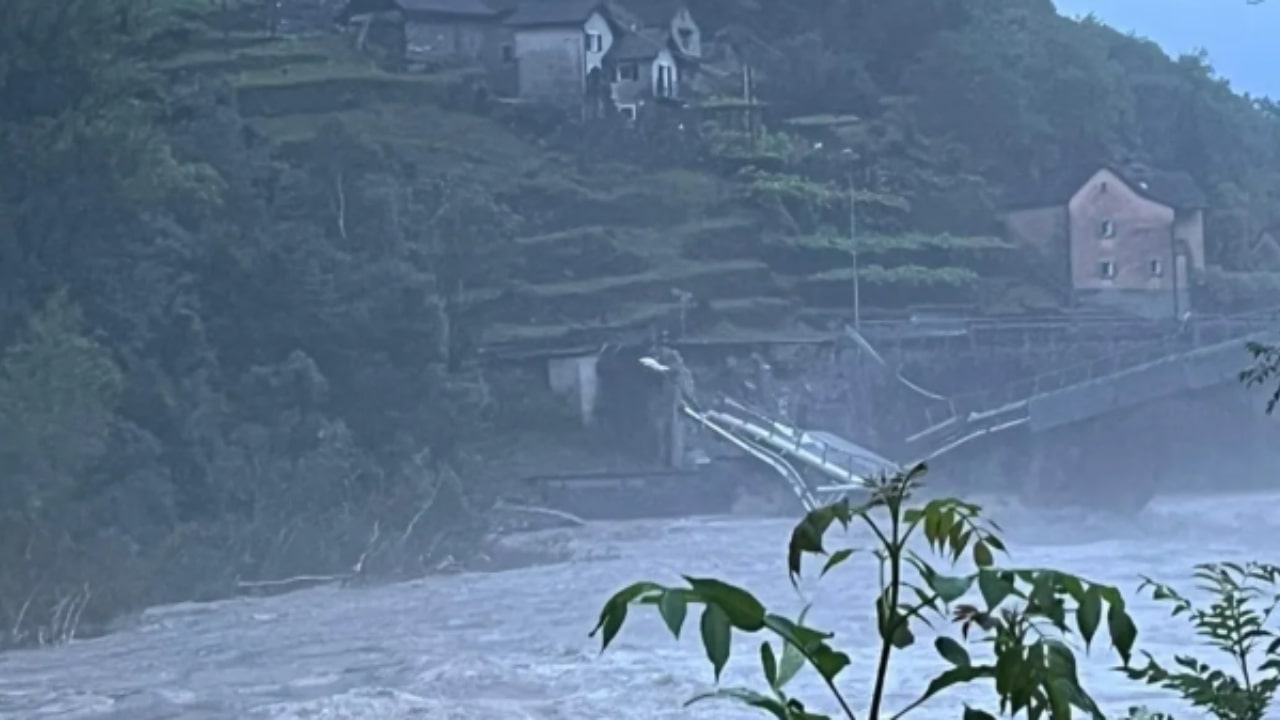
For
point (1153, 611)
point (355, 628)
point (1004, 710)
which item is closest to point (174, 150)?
point (355, 628)

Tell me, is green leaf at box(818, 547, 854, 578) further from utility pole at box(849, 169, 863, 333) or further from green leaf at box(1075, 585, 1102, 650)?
utility pole at box(849, 169, 863, 333)

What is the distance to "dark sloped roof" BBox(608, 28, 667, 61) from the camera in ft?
16.8

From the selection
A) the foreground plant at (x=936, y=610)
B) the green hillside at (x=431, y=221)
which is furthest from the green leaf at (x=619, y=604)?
the green hillside at (x=431, y=221)

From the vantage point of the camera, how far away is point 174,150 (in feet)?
16.0

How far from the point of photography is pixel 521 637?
13.0ft

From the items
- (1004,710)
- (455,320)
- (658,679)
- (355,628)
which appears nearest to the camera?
(1004,710)

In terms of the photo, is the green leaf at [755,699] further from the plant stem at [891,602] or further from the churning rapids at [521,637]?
the churning rapids at [521,637]

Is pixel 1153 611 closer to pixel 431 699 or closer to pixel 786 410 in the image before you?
pixel 431 699

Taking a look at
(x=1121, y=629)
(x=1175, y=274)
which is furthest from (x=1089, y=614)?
(x=1175, y=274)

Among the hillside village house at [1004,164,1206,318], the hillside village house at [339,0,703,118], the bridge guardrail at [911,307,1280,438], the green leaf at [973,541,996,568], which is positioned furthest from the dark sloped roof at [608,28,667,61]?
the green leaf at [973,541,996,568]

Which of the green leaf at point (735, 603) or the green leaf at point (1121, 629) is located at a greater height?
the green leaf at point (735, 603)

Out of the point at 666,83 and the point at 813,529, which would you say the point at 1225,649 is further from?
the point at 666,83

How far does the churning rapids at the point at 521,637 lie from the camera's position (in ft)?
11.2

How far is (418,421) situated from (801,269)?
1.09m
